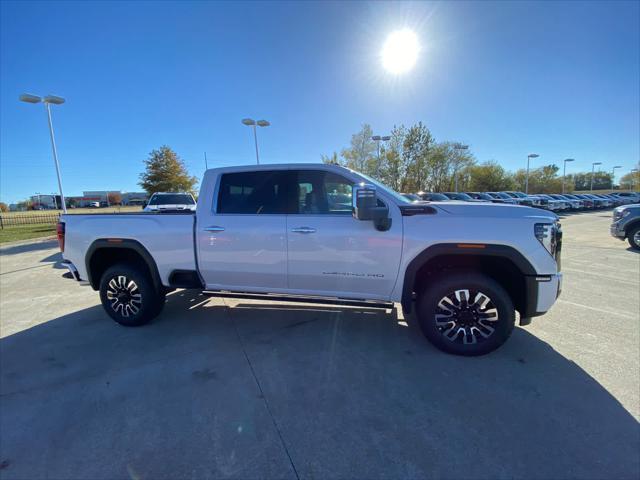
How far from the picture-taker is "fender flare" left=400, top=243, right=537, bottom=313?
9.47 feet

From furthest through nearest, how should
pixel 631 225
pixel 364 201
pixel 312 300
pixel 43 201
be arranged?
pixel 43 201
pixel 631 225
pixel 312 300
pixel 364 201

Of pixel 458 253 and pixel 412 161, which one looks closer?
pixel 458 253

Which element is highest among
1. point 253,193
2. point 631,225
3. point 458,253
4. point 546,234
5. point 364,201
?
point 253,193

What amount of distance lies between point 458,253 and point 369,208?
40.0 inches

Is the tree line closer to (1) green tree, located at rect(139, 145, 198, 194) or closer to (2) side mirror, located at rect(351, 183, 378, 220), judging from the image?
(1) green tree, located at rect(139, 145, 198, 194)

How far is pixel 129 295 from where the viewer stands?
3918mm

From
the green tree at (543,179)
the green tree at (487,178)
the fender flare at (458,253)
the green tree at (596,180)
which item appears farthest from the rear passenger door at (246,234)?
the green tree at (596,180)

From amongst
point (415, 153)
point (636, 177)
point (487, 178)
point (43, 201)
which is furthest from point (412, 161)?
point (43, 201)

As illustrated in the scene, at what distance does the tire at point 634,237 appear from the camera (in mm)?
8605

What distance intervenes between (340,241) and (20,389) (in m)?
3.29

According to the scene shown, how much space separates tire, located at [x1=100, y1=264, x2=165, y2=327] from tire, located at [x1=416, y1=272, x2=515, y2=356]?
11.0 ft

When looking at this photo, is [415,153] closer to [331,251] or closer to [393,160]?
[393,160]

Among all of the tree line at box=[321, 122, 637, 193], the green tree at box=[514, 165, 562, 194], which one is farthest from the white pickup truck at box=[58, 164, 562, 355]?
the green tree at box=[514, 165, 562, 194]

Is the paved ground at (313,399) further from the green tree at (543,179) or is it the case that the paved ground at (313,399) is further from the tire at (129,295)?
the green tree at (543,179)
